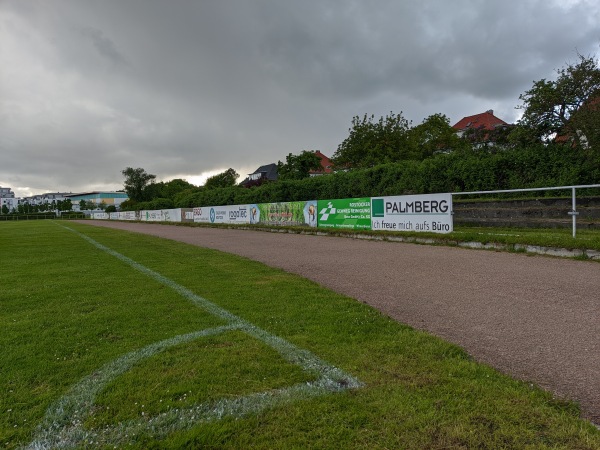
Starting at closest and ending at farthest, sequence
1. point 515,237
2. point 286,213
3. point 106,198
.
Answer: point 515,237, point 286,213, point 106,198

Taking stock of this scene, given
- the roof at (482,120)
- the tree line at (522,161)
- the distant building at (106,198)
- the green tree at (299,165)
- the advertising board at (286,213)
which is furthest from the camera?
the distant building at (106,198)

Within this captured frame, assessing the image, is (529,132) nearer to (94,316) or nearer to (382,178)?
(382,178)

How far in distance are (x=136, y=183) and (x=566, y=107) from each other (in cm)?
11065

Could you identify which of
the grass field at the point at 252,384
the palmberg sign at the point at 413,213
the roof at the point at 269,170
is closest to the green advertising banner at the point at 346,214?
the palmberg sign at the point at 413,213

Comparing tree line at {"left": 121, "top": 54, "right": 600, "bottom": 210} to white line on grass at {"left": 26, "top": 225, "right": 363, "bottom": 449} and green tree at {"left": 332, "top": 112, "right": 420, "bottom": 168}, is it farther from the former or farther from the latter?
white line on grass at {"left": 26, "top": 225, "right": 363, "bottom": 449}

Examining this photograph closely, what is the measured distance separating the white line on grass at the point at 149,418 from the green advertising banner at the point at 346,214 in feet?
45.7

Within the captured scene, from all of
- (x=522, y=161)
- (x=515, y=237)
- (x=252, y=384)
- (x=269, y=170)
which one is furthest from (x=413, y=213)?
(x=269, y=170)

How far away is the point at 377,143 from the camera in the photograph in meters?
37.3

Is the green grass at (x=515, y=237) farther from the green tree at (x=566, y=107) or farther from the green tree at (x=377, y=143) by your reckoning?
the green tree at (x=377, y=143)

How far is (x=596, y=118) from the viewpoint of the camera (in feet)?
51.4

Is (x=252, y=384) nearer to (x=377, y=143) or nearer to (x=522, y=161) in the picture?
(x=522, y=161)

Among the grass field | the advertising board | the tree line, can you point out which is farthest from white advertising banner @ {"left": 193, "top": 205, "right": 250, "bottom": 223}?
the grass field

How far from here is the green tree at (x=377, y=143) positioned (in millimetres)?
37125

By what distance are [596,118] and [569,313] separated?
14959 mm
